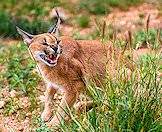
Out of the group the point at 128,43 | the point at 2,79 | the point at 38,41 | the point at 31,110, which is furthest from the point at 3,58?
the point at 128,43

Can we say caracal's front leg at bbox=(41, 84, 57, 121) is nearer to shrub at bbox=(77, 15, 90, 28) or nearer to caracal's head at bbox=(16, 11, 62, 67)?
caracal's head at bbox=(16, 11, 62, 67)

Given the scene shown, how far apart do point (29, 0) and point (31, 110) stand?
3702 mm

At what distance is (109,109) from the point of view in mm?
5297

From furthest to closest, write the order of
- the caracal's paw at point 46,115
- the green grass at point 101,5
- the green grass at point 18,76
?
the green grass at point 101,5 < the green grass at point 18,76 < the caracal's paw at point 46,115

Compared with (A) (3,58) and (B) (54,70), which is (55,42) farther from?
(A) (3,58)

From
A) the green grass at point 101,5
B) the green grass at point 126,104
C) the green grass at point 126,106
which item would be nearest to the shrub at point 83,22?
the green grass at point 101,5

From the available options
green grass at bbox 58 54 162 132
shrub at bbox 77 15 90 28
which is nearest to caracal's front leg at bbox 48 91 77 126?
green grass at bbox 58 54 162 132

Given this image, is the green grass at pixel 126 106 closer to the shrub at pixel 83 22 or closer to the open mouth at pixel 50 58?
the open mouth at pixel 50 58

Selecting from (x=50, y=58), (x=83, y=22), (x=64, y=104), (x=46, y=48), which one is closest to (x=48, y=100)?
(x=64, y=104)

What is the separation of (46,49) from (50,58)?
11 cm

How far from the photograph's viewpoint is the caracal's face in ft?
19.4

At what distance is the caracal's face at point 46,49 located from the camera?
19.4ft

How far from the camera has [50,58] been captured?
19.6ft

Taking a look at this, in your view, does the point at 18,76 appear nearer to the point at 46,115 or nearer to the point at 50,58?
the point at 46,115
